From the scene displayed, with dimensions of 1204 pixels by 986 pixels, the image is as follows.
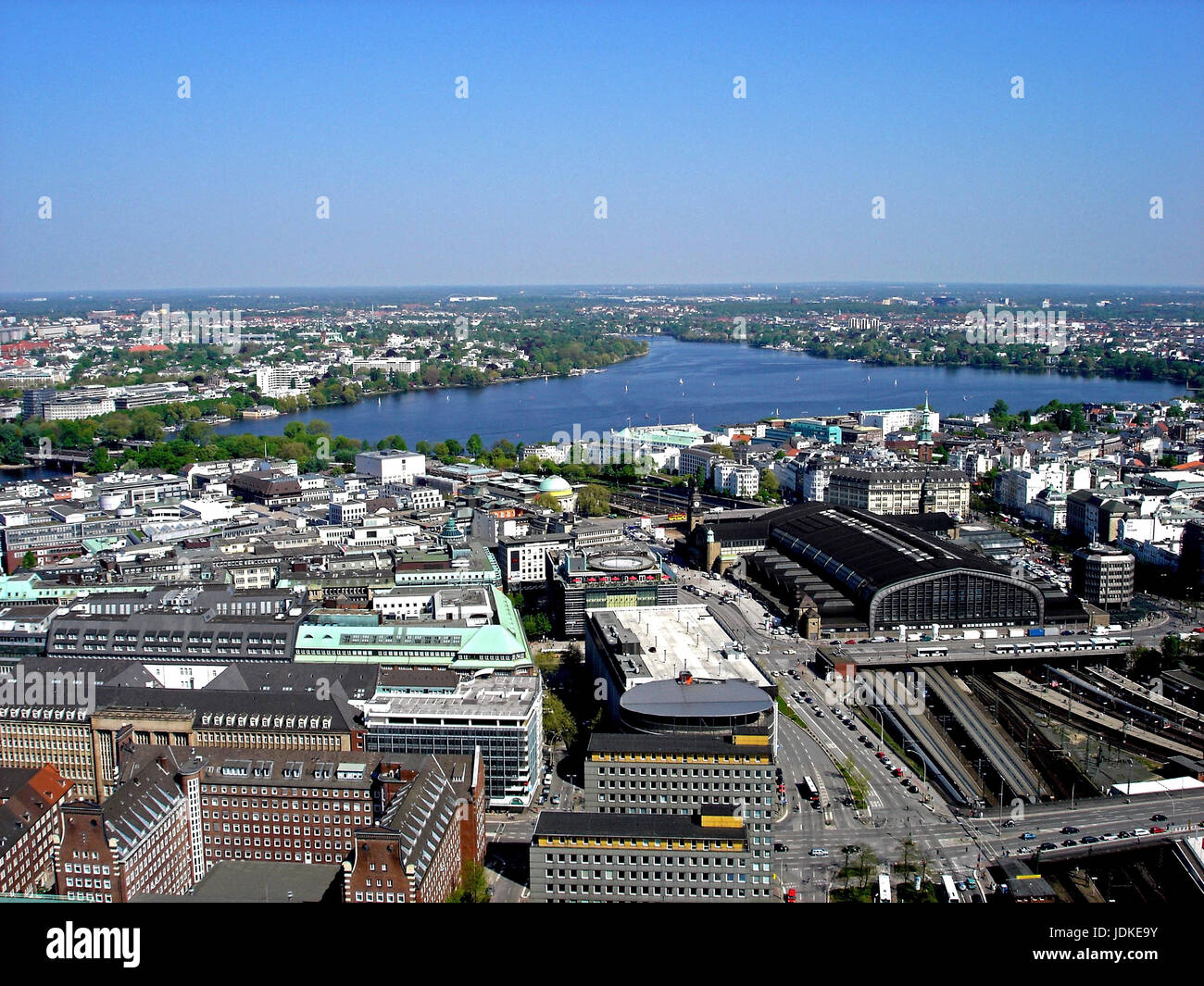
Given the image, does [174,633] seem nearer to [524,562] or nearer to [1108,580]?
[524,562]

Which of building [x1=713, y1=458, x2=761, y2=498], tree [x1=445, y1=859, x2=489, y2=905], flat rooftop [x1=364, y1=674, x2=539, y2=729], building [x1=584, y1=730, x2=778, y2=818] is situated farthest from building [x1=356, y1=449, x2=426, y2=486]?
tree [x1=445, y1=859, x2=489, y2=905]

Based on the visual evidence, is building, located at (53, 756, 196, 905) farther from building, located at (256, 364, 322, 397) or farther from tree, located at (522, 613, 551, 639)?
building, located at (256, 364, 322, 397)

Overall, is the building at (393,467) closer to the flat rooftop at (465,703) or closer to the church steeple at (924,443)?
→ the church steeple at (924,443)

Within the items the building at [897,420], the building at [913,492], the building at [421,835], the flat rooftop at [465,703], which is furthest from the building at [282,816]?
the building at [897,420]

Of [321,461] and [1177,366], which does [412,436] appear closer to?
[321,461]

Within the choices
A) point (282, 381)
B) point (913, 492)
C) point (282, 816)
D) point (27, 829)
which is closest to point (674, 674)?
point (282, 816)

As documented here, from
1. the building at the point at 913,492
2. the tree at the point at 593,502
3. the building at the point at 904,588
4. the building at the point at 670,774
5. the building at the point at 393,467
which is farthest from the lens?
the building at the point at 393,467
